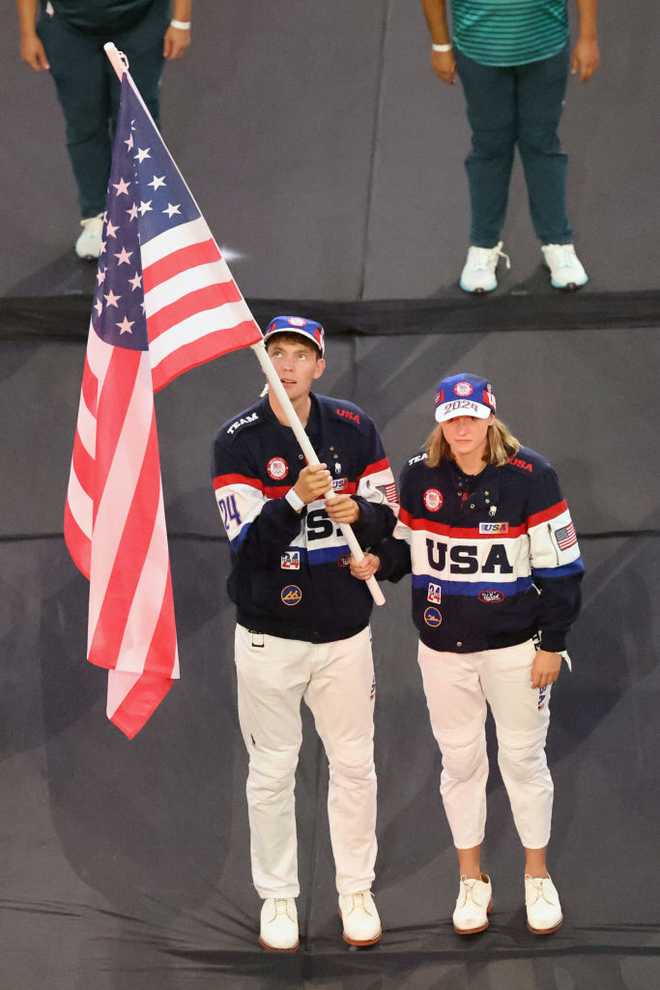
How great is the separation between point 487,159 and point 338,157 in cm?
125

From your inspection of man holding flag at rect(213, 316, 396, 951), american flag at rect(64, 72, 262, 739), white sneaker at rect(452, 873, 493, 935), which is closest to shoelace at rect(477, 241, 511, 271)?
man holding flag at rect(213, 316, 396, 951)

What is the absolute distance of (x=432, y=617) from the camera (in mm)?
4367

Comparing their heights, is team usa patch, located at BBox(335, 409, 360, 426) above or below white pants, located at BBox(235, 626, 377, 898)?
above

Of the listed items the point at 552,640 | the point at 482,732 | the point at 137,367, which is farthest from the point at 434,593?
the point at 137,367

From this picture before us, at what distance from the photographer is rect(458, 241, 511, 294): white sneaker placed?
20.7 ft

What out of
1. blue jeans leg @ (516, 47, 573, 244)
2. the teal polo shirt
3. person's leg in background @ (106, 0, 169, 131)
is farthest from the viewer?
person's leg in background @ (106, 0, 169, 131)

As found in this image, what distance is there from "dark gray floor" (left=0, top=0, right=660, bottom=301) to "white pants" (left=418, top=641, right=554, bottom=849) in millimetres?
2342

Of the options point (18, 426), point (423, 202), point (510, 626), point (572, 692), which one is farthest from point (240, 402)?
point (510, 626)

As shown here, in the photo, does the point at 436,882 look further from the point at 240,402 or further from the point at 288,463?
the point at 240,402

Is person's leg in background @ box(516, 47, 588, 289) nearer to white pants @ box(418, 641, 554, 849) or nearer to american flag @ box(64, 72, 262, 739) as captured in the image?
american flag @ box(64, 72, 262, 739)

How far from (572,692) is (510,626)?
3.45ft

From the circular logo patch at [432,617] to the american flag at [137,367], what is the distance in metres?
0.70

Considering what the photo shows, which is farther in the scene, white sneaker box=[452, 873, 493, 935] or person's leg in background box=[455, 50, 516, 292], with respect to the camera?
person's leg in background box=[455, 50, 516, 292]

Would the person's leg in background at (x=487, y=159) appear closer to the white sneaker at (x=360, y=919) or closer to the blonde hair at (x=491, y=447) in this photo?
the blonde hair at (x=491, y=447)
